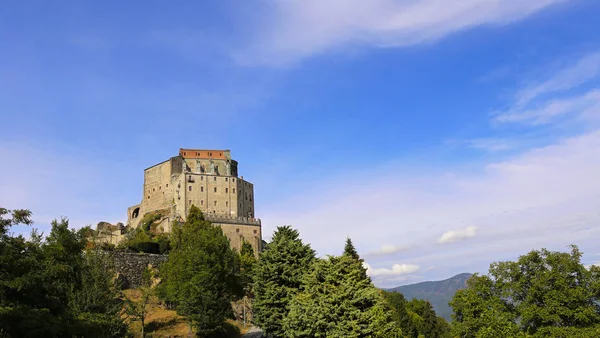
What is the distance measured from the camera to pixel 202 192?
95875 millimetres

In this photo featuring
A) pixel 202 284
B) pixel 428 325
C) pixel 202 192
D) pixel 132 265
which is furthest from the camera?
pixel 202 192

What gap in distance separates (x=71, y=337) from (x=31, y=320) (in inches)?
102

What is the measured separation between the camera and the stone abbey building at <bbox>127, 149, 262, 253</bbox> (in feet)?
281

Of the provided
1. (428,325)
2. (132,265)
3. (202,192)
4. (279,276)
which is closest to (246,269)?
(132,265)

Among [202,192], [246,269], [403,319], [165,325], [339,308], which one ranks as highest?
[202,192]

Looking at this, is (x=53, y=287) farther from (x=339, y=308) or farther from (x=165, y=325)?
(x=165, y=325)

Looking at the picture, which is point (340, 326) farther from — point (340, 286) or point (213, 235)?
point (213, 235)

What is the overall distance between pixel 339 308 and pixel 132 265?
30.3 metres

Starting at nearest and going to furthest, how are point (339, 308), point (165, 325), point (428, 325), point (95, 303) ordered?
1. point (95, 303)
2. point (339, 308)
3. point (165, 325)
4. point (428, 325)

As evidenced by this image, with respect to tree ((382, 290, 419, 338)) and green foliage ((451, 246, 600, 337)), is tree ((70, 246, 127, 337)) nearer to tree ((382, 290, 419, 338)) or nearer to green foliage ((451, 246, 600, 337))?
green foliage ((451, 246, 600, 337))

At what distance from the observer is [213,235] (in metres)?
47.0

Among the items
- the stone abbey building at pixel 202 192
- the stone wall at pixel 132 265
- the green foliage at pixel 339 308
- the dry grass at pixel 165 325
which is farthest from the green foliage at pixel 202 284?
the stone abbey building at pixel 202 192

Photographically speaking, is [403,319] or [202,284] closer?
[202,284]

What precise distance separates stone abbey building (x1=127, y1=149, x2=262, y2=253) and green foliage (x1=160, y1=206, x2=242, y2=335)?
1634 inches
